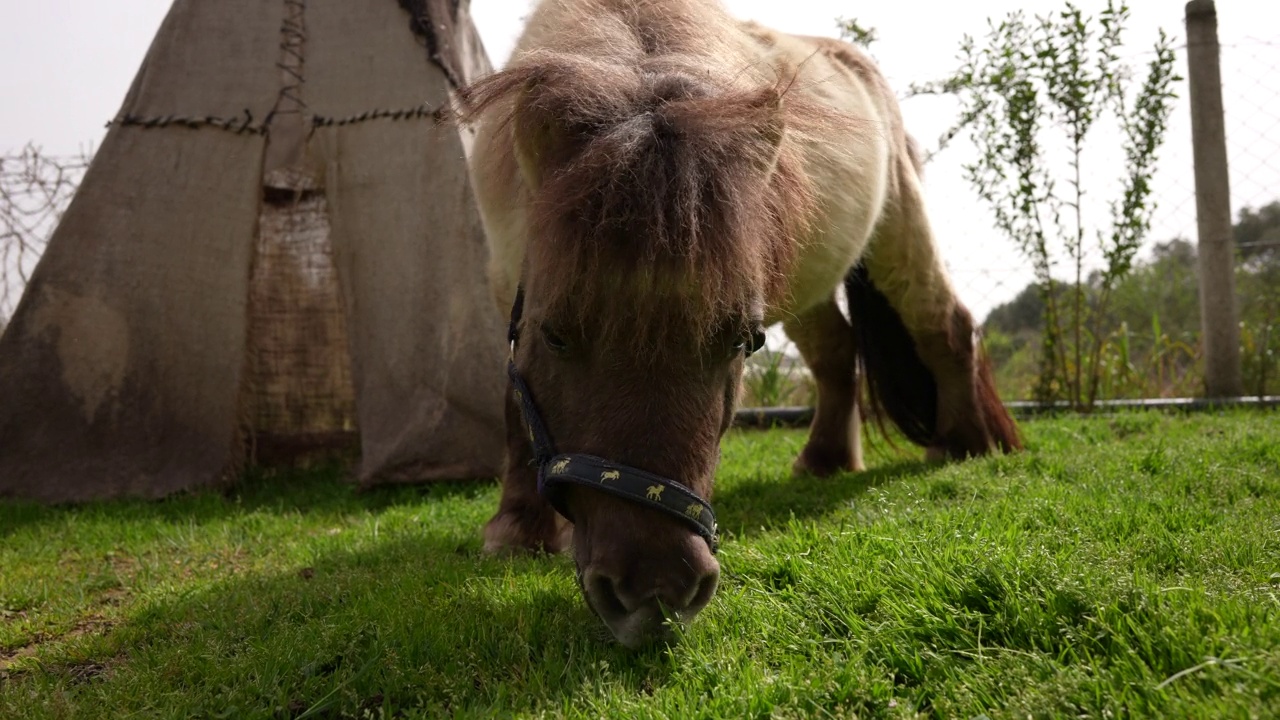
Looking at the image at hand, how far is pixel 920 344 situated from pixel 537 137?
3.10 m

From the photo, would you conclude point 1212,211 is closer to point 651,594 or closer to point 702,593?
point 702,593

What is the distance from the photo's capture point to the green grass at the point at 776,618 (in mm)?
1775

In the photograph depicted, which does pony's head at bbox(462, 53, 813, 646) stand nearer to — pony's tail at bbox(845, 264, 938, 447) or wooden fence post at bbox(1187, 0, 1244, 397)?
pony's tail at bbox(845, 264, 938, 447)

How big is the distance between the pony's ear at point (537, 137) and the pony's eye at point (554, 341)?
474 millimetres

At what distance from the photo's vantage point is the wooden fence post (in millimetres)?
6703

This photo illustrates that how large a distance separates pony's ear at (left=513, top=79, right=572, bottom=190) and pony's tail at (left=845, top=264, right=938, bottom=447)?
2.83 metres

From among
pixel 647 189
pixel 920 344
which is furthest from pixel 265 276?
pixel 647 189

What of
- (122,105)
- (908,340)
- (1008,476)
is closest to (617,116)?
(1008,476)

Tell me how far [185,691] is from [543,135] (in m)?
1.77

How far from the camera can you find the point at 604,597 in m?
2.09

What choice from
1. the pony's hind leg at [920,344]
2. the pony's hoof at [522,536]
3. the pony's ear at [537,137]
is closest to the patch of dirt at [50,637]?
the pony's hoof at [522,536]

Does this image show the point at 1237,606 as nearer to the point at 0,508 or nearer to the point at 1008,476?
the point at 1008,476

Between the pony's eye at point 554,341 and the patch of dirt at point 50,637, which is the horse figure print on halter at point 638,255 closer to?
the pony's eye at point 554,341

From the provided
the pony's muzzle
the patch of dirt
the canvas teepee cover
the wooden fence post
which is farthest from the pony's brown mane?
the wooden fence post
